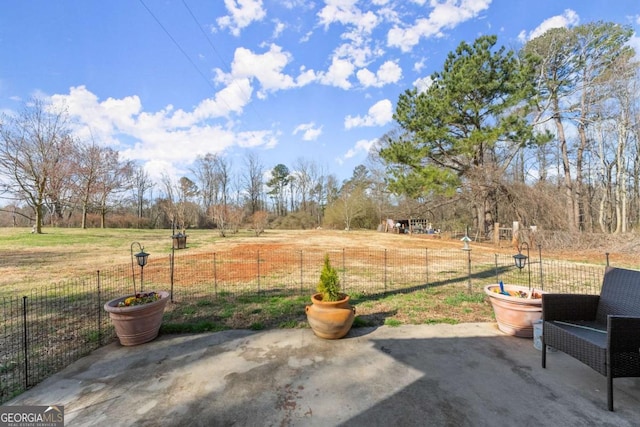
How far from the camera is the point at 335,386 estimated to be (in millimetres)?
2146

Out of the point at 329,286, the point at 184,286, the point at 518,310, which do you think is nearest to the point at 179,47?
the point at 184,286

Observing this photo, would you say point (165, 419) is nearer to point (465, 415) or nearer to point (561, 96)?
point (465, 415)

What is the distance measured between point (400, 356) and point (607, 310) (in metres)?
1.84

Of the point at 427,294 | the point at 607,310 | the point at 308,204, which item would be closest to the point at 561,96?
the point at 427,294

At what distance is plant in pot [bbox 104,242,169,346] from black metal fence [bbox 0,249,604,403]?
428 millimetres

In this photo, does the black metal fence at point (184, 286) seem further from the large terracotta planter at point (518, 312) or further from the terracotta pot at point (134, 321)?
the large terracotta planter at point (518, 312)

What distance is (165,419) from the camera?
71.2 inches

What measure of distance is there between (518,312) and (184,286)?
19.0ft

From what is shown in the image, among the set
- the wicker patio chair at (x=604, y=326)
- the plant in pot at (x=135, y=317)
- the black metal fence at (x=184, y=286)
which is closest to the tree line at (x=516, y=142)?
the black metal fence at (x=184, y=286)

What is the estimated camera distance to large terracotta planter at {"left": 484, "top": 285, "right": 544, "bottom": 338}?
2.95 m

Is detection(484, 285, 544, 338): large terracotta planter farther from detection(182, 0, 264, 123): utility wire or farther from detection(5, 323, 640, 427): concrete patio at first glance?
detection(182, 0, 264, 123): utility wire

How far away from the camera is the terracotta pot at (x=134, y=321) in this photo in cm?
288
